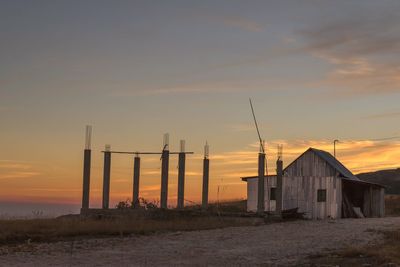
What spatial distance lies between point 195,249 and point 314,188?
100 feet

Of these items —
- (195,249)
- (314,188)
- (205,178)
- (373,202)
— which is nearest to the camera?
(195,249)

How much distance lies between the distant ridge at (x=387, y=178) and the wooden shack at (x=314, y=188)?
7797cm

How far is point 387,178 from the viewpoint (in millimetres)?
140375

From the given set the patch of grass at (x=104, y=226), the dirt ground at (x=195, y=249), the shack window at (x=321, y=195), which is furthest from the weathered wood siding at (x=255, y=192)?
the dirt ground at (x=195, y=249)

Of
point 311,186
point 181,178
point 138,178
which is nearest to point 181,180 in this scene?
point 181,178

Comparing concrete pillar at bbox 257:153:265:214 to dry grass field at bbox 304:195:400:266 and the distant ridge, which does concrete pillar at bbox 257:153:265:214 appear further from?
the distant ridge

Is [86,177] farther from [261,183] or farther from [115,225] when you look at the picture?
[261,183]

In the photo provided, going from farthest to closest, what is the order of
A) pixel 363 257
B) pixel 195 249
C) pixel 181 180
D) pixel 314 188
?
pixel 314 188
pixel 181 180
pixel 195 249
pixel 363 257

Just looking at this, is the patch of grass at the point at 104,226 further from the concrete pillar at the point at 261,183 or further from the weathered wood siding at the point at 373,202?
the weathered wood siding at the point at 373,202

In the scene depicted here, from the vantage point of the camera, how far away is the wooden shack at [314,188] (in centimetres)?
5019

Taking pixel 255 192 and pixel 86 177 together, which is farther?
pixel 255 192

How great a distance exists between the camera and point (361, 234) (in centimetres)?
2833

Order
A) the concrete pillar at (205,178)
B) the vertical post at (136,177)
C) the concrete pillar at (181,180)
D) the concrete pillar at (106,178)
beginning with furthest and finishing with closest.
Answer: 1. the concrete pillar at (205,178)
2. the vertical post at (136,177)
3. the concrete pillar at (106,178)
4. the concrete pillar at (181,180)

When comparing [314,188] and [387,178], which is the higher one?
[387,178]
